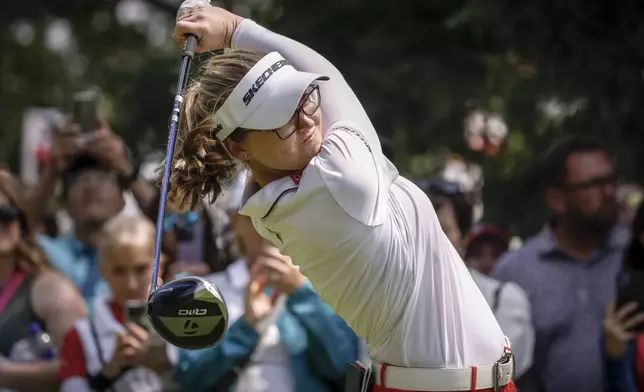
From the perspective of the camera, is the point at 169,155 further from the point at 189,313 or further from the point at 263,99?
the point at 189,313

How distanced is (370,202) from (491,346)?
65 cm

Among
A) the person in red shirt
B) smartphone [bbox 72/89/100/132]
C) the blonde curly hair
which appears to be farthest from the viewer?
smartphone [bbox 72/89/100/132]

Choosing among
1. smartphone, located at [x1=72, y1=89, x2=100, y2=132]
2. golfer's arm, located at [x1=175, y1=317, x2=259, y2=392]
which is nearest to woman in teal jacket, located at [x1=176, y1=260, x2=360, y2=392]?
golfer's arm, located at [x1=175, y1=317, x2=259, y2=392]

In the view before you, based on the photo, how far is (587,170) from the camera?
6.77 m

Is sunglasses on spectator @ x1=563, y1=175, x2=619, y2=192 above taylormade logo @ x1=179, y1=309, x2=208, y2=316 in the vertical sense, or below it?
below

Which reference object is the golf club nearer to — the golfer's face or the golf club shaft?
the golf club shaft

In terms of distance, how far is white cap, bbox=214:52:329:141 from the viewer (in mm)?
3656

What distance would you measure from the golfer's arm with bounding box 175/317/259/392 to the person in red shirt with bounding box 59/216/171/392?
158mm

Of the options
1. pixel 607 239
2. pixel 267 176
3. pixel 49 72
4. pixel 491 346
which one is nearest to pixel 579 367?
pixel 607 239

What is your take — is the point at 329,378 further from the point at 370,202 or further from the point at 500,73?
the point at 500,73

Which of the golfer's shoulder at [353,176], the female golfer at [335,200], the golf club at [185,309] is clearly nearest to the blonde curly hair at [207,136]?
the female golfer at [335,200]

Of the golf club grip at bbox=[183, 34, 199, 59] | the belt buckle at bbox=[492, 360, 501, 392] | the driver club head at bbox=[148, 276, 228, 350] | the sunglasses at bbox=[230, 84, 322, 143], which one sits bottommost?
the belt buckle at bbox=[492, 360, 501, 392]

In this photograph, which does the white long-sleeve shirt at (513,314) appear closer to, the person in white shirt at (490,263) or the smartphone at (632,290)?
the person in white shirt at (490,263)

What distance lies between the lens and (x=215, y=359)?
5543 mm
